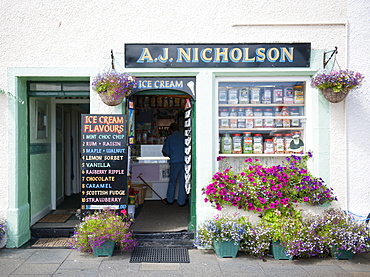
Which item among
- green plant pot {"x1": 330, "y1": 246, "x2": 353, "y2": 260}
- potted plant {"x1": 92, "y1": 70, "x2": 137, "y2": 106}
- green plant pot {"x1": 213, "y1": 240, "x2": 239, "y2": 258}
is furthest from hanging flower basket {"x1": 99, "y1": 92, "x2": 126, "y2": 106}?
green plant pot {"x1": 330, "y1": 246, "x2": 353, "y2": 260}

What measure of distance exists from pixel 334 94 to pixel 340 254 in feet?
8.23

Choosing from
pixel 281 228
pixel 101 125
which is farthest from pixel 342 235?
pixel 101 125

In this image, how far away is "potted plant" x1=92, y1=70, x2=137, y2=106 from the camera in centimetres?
553

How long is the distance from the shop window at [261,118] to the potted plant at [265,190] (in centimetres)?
48

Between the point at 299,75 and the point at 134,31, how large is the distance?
2.92 meters

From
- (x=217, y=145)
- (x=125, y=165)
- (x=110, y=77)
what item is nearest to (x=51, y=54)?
(x=110, y=77)

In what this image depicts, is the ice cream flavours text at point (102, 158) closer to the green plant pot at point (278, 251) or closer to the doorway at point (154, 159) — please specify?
the doorway at point (154, 159)

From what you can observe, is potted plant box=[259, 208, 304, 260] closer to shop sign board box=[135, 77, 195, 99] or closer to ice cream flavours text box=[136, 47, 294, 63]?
shop sign board box=[135, 77, 195, 99]

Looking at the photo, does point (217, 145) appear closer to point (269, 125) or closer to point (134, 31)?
point (269, 125)

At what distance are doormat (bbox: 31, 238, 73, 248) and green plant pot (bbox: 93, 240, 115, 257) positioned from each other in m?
0.74

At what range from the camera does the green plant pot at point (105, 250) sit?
5.52 m

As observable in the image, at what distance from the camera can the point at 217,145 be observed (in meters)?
6.17

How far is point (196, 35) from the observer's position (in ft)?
19.7

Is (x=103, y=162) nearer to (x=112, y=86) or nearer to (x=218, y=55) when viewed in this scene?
(x=112, y=86)
